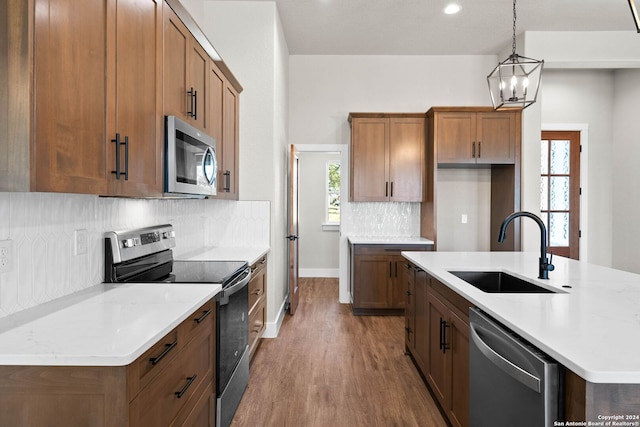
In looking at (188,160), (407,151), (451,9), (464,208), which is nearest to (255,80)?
(188,160)

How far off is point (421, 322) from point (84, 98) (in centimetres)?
240

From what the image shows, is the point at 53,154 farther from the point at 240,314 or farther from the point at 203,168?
the point at 240,314

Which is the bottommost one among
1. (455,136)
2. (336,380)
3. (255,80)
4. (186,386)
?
(336,380)

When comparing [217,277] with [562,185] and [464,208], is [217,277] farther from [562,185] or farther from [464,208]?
[562,185]

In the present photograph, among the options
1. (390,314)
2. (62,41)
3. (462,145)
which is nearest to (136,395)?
(62,41)

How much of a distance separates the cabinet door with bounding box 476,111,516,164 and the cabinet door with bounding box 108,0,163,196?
3711mm

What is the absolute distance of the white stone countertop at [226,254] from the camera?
290cm

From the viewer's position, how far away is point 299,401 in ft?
8.30

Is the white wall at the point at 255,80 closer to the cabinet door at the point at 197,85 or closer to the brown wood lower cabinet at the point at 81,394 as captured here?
the cabinet door at the point at 197,85

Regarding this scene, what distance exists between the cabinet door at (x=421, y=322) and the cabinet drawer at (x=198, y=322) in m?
1.43

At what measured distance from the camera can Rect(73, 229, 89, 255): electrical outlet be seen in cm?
172

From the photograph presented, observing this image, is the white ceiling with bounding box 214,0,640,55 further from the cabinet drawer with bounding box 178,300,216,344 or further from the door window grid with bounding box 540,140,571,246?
the cabinet drawer with bounding box 178,300,216,344

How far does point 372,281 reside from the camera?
14.8 feet

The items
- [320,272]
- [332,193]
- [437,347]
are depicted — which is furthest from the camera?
[332,193]
